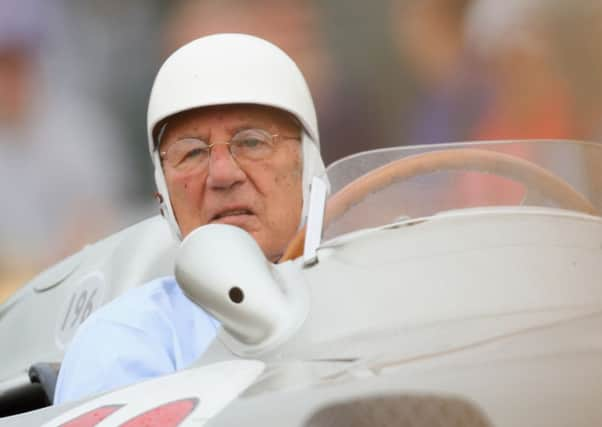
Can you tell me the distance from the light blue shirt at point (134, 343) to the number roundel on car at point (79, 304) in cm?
128

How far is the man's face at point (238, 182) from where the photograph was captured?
2377 millimetres

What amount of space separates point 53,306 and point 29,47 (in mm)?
4513

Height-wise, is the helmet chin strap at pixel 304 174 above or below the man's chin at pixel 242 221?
above

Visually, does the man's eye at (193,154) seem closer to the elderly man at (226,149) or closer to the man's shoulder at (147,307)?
the elderly man at (226,149)

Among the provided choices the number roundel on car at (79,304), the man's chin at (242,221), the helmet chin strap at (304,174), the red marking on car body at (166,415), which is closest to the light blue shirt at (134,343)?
the man's chin at (242,221)

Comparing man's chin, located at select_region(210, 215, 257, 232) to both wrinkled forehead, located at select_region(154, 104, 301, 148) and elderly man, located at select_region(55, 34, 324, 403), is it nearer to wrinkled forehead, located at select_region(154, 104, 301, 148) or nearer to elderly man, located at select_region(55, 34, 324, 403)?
elderly man, located at select_region(55, 34, 324, 403)

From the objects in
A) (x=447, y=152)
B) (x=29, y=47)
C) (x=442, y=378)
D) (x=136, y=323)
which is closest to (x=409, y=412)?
(x=442, y=378)

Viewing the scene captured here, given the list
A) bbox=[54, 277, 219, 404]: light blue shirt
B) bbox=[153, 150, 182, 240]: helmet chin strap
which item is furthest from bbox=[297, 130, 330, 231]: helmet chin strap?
bbox=[54, 277, 219, 404]: light blue shirt

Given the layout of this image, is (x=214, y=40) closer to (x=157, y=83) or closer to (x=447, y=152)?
(x=157, y=83)

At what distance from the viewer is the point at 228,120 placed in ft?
8.02

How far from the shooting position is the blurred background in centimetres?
695

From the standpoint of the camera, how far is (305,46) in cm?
716

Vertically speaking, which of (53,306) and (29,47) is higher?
(29,47)

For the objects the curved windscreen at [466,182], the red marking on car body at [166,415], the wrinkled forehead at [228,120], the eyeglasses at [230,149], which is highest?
the wrinkled forehead at [228,120]
